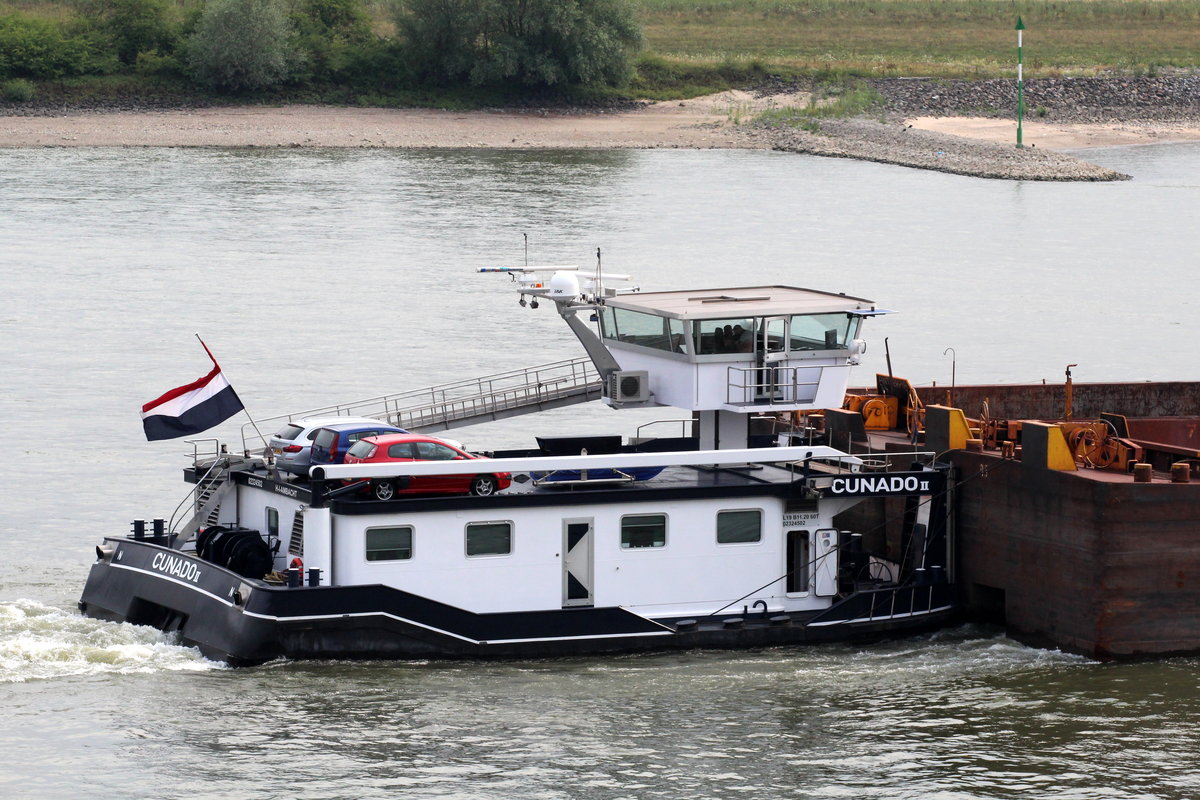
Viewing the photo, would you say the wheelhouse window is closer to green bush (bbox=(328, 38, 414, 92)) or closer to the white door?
the white door

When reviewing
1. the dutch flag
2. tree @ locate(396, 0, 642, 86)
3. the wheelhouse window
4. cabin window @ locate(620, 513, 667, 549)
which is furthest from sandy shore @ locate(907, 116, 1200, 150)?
the dutch flag

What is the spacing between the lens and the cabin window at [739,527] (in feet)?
75.0

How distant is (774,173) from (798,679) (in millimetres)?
56813

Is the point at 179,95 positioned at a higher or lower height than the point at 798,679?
higher

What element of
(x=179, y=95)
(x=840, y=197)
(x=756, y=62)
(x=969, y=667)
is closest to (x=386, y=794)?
(x=969, y=667)

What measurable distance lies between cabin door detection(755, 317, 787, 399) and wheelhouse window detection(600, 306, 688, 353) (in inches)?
37.9

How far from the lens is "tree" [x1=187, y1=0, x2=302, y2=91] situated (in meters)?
89.4

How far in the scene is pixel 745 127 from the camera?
9088 cm

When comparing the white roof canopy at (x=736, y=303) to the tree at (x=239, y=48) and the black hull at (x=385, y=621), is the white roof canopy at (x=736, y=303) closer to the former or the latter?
the black hull at (x=385, y=621)

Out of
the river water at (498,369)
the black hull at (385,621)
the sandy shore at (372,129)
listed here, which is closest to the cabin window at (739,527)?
the black hull at (385,621)

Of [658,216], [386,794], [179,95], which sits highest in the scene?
[179,95]

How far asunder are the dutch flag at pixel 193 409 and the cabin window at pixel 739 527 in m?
5.96

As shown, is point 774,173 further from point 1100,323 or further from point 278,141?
point 1100,323

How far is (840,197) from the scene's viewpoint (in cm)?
6988
